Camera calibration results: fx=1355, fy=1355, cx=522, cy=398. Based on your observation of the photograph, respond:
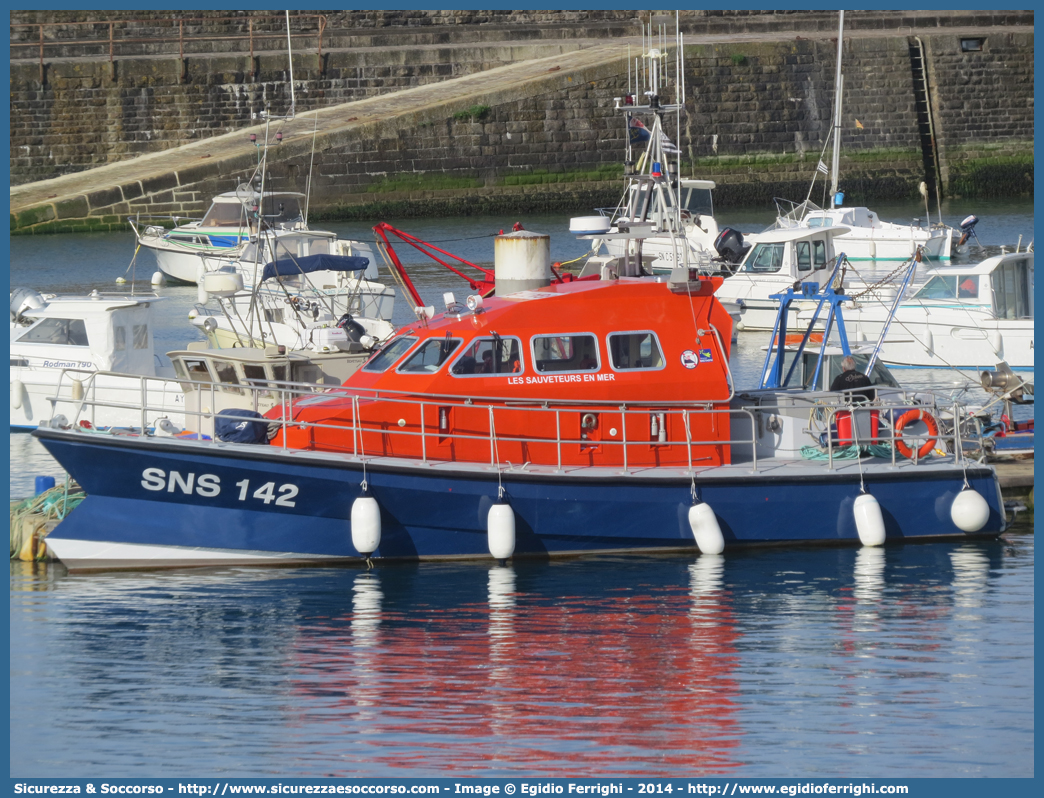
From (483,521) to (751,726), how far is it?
3.20m

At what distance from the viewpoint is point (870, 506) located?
403 inches

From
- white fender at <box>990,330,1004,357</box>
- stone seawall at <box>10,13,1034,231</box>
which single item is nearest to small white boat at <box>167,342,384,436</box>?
white fender at <box>990,330,1004,357</box>

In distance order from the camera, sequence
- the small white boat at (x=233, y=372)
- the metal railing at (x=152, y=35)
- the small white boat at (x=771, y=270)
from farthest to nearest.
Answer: the metal railing at (x=152, y=35) < the small white boat at (x=771, y=270) < the small white boat at (x=233, y=372)

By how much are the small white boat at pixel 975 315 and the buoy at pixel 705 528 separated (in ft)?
27.7

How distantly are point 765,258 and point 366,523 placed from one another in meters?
13.7

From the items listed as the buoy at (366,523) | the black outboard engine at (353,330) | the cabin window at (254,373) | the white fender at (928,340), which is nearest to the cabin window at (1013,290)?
the white fender at (928,340)

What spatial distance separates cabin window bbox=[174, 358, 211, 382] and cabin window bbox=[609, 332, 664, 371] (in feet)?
15.1

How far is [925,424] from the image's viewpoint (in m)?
10.9

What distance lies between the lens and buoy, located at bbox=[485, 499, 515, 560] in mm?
9758

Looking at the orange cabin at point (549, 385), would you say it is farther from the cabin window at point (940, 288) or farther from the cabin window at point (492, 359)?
the cabin window at point (940, 288)

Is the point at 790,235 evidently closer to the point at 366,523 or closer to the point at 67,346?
the point at 67,346

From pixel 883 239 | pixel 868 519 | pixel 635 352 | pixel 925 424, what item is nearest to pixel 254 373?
pixel 635 352

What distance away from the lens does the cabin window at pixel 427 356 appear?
10.1 metres

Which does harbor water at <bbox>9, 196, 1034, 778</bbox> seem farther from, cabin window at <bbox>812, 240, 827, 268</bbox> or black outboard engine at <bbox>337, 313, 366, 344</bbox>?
cabin window at <bbox>812, 240, 827, 268</bbox>
